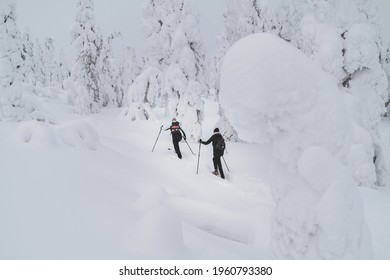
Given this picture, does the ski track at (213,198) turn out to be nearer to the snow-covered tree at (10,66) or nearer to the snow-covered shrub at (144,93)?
the snow-covered tree at (10,66)

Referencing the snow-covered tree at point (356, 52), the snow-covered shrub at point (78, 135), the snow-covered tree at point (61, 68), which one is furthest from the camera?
the snow-covered tree at point (61, 68)

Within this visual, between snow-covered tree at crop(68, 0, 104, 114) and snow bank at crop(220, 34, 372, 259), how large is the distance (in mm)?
24562

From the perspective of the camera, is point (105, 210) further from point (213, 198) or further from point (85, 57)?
point (85, 57)

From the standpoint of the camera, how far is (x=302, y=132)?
2.41 m

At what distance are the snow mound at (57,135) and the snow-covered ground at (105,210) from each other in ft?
0.07

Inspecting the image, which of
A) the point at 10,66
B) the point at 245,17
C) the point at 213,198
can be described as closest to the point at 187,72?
the point at 245,17

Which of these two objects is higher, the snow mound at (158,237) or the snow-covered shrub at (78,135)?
the snow-covered shrub at (78,135)

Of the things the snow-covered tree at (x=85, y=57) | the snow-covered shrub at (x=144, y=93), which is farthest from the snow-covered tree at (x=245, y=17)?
the snow-covered tree at (x=85, y=57)

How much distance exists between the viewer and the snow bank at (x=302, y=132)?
2234mm

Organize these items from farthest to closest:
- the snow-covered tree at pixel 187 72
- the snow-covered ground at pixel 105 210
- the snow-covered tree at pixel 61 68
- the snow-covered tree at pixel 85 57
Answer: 1. the snow-covered tree at pixel 61 68
2. the snow-covered tree at pixel 85 57
3. the snow-covered tree at pixel 187 72
4. the snow-covered ground at pixel 105 210

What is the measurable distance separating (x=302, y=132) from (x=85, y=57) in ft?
84.8
